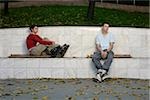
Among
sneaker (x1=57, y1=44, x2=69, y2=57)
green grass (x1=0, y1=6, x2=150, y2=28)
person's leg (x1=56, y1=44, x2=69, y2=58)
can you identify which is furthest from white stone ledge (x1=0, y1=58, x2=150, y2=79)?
green grass (x1=0, y1=6, x2=150, y2=28)

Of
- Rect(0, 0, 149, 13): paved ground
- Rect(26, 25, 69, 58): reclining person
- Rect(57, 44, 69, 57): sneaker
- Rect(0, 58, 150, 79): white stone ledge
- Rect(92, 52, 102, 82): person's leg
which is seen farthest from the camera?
Rect(0, 0, 149, 13): paved ground

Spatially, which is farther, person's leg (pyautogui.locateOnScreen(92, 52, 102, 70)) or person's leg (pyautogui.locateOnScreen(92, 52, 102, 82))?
person's leg (pyautogui.locateOnScreen(92, 52, 102, 70))

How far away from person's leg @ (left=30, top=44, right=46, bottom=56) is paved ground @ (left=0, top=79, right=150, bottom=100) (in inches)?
43.3

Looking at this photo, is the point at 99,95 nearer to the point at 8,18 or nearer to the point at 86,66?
the point at 86,66

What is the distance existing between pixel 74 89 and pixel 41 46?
8.81 feet

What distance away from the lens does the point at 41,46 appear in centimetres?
1343

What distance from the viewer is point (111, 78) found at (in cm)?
1266

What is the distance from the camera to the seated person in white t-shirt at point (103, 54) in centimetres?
1230

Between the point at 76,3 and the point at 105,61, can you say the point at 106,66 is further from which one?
the point at 76,3

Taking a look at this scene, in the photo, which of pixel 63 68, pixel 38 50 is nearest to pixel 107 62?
pixel 63 68

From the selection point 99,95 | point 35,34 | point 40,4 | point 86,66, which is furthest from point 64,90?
point 40,4

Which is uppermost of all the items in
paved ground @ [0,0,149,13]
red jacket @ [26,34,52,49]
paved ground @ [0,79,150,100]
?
paved ground @ [0,0,149,13]

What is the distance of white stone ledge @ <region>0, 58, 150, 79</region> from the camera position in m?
12.6

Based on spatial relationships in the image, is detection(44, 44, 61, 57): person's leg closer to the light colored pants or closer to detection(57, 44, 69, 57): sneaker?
the light colored pants
